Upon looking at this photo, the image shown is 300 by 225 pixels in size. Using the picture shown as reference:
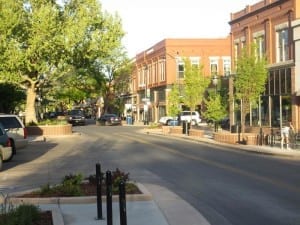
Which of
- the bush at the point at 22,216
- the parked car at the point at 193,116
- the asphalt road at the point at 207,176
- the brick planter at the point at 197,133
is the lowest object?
the asphalt road at the point at 207,176

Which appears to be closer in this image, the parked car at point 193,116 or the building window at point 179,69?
the parked car at point 193,116

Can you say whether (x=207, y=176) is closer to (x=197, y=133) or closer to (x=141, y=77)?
(x=197, y=133)

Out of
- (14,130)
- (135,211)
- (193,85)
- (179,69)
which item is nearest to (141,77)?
(179,69)

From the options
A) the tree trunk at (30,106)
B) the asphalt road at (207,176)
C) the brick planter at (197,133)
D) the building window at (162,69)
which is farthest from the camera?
the building window at (162,69)

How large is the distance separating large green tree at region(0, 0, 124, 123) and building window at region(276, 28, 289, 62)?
1185 centimetres

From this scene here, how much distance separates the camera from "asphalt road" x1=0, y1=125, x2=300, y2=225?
423 inches

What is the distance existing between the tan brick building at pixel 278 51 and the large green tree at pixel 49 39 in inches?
404

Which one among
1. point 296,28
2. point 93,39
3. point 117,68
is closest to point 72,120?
point 117,68

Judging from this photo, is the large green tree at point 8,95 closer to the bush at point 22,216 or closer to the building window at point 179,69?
the building window at point 179,69

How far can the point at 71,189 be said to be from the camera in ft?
38.3

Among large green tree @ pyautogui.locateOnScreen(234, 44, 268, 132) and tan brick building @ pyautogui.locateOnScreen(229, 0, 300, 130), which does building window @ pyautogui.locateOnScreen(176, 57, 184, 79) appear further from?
large green tree @ pyautogui.locateOnScreen(234, 44, 268, 132)

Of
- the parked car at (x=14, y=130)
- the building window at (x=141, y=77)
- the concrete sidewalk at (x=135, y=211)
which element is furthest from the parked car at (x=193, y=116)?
the concrete sidewalk at (x=135, y=211)

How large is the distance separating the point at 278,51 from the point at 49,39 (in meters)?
15.5

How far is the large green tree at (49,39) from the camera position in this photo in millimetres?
39125
